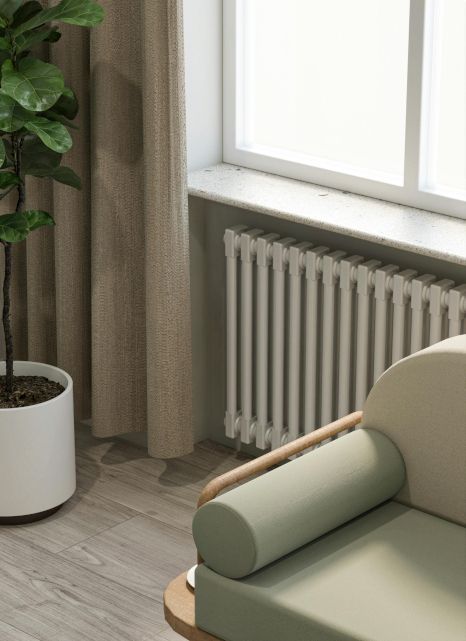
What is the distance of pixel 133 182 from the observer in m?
3.73

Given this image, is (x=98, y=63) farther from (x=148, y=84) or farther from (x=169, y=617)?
(x=169, y=617)

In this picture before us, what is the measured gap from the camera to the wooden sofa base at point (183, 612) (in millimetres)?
2645

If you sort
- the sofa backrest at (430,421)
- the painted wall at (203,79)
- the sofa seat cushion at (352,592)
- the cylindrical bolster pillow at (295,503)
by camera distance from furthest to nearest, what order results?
the painted wall at (203,79)
the sofa backrest at (430,421)
the cylindrical bolster pillow at (295,503)
the sofa seat cushion at (352,592)

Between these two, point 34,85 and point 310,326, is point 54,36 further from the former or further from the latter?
point 310,326

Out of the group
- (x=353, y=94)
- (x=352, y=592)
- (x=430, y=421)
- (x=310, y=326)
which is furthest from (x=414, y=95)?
(x=352, y=592)

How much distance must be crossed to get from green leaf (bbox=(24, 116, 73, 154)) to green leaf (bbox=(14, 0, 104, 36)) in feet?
0.80

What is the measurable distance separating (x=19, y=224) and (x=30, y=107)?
1.19 ft

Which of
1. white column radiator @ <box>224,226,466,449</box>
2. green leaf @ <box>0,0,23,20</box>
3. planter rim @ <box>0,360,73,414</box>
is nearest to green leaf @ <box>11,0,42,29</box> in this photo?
green leaf @ <box>0,0,23,20</box>

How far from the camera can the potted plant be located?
10.7 ft

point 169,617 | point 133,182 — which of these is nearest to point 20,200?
point 133,182

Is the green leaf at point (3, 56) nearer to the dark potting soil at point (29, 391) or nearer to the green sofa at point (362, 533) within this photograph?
the dark potting soil at point (29, 391)

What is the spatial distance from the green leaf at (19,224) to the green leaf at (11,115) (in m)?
0.26

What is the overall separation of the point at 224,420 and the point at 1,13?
1.48m

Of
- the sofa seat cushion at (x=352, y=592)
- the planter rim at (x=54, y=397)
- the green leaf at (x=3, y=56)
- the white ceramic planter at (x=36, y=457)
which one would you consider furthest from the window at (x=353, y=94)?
the sofa seat cushion at (x=352, y=592)
